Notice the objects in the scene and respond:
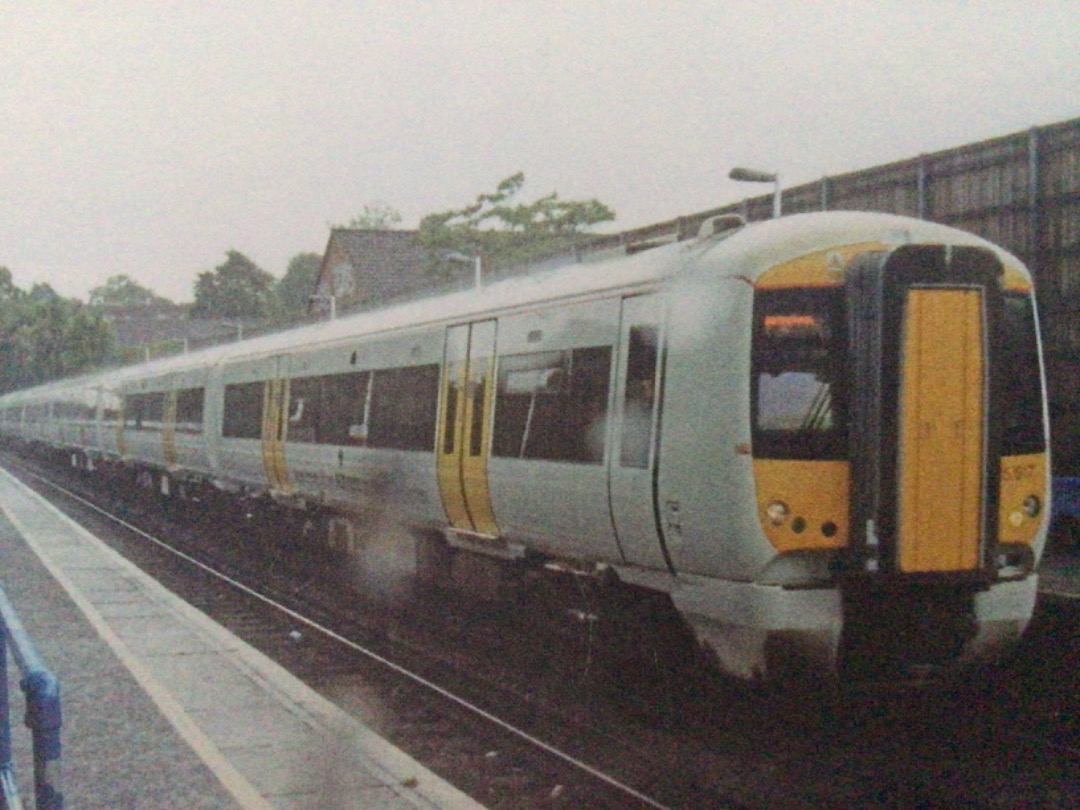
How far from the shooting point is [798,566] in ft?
24.3

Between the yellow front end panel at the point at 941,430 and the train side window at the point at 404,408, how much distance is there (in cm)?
534

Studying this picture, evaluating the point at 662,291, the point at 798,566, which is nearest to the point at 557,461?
the point at 662,291

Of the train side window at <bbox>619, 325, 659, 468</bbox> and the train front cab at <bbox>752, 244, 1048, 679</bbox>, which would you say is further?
the train side window at <bbox>619, 325, 659, 468</bbox>

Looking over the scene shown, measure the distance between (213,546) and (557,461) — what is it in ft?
44.2

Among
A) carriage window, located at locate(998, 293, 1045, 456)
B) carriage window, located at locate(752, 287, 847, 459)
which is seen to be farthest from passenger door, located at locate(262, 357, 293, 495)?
carriage window, located at locate(998, 293, 1045, 456)

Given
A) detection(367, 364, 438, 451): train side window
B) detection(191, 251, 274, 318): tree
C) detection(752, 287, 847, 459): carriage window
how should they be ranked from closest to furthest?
detection(752, 287, 847, 459): carriage window, detection(367, 364, 438, 451): train side window, detection(191, 251, 274, 318): tree

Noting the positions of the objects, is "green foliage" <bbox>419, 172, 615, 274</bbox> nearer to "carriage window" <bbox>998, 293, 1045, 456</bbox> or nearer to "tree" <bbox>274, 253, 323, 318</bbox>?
"carriage window" <bbox>998, 293, 1045, 456</bbox>

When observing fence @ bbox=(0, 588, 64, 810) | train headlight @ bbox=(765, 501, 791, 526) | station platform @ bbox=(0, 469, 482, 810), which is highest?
train headlight @ bbox=(765, 501, 791, 526)

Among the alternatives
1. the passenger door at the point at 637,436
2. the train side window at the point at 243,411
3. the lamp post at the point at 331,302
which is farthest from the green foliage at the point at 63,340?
the passenger door at the point at 637,436

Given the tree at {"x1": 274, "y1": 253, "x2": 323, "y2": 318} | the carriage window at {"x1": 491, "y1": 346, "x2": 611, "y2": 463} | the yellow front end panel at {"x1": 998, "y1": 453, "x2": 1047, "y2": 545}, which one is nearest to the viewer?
the yellow front end panel at {"x1": 998, "y1": 453, "x2": 1047, "y2": 545}

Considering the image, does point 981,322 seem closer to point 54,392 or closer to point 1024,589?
point 1024,589

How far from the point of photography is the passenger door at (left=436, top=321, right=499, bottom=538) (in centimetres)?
1079

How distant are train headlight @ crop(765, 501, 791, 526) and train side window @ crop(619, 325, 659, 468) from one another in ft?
3.39

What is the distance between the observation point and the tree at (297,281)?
12675 cm
